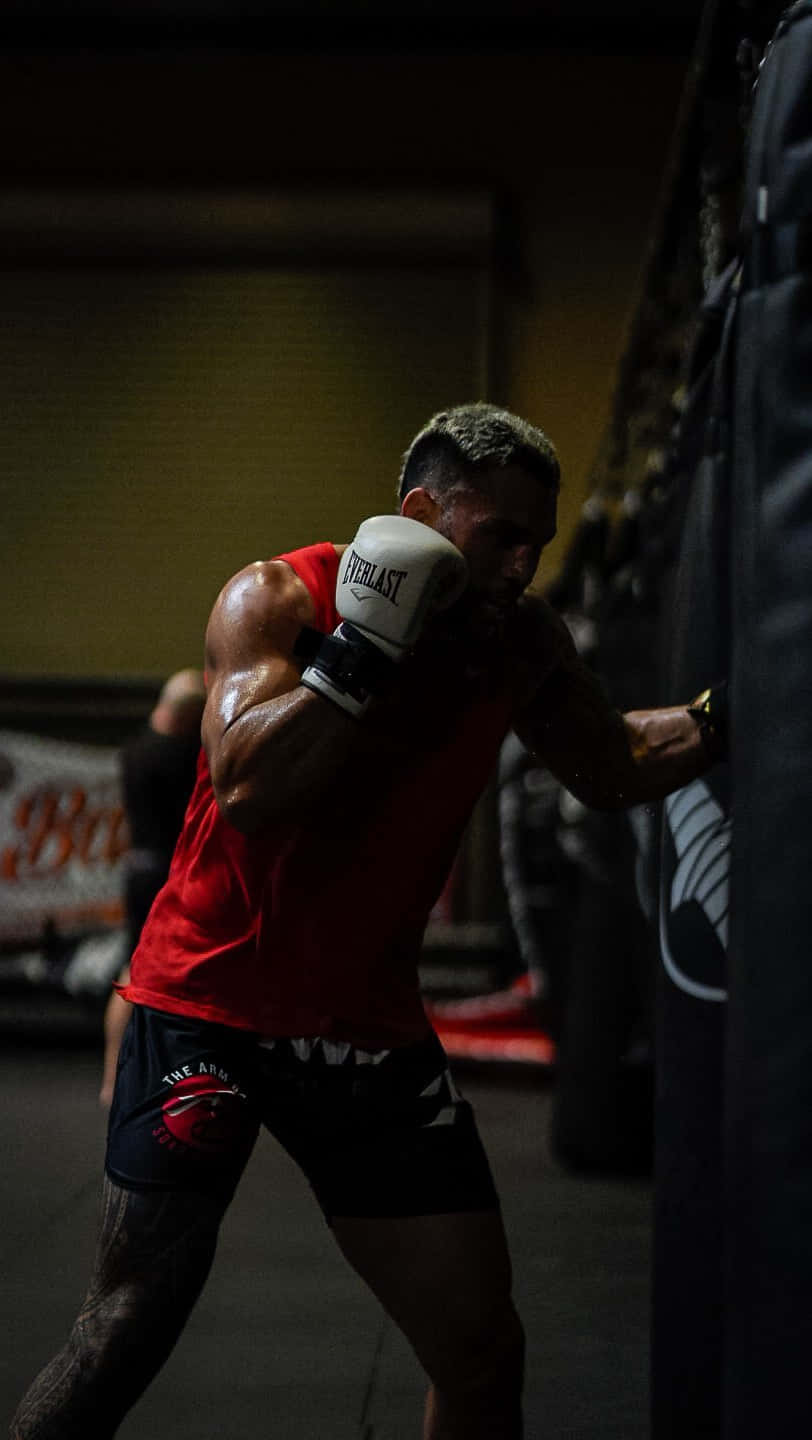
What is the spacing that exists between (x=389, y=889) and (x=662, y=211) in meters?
2.22

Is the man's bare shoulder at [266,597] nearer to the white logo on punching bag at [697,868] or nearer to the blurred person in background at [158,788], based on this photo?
the white logo on punching bag at [697,868]

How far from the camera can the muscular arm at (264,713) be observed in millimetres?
1602

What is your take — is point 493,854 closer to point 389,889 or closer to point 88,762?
point 88,762

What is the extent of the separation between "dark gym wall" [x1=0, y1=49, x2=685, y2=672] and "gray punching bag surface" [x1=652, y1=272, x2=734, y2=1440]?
6.95m

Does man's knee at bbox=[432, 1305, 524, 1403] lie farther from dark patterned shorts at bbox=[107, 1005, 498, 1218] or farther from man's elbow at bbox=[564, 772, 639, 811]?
man's elbow at bbox=[564, 772, 639, 811]

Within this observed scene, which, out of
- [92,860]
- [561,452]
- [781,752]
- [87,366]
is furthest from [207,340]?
[781,752]

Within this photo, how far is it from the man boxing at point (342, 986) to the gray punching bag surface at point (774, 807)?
468 millimetres

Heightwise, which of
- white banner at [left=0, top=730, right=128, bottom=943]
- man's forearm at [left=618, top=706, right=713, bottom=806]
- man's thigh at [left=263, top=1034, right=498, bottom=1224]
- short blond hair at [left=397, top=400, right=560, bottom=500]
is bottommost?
white banner at [left=0, top=730, right=128, bottom=943]

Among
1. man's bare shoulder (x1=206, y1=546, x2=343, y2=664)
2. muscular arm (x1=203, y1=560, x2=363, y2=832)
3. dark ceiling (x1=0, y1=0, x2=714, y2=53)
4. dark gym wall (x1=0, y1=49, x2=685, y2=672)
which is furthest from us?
dark gym wall (x1=0, y1=49, x2=685, y2=672)

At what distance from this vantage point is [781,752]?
119 centimetres

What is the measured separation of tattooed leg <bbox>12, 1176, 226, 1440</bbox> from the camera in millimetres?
1667

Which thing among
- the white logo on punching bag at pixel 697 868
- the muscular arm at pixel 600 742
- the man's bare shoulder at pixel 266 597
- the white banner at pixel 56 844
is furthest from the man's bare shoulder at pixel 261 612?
the white banner at pixel 56 844

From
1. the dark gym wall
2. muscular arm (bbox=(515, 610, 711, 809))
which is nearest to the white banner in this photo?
the dark gym wall

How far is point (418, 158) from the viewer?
29.6 ft
